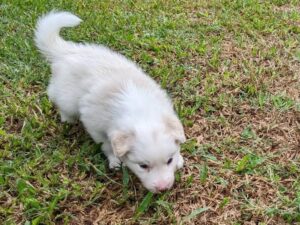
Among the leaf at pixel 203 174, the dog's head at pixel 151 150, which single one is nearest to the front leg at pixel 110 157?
the dog's head at pixel 151 150

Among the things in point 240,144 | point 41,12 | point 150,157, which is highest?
point 150,157

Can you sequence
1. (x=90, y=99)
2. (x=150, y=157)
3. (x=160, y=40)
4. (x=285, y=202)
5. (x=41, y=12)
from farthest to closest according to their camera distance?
(x=41, y=12)
(x=160, y=40)
(x=90, y=99)
(x=285, y=202)
(x=150, y=157)

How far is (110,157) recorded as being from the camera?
3.49 meters

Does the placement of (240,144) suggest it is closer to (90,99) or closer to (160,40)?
(90,99)

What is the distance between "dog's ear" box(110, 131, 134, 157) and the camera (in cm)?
301

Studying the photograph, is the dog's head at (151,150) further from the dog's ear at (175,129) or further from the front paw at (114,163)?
the front paw at (114,163)

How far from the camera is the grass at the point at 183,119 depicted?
320cm

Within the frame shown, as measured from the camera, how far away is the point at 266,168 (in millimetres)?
3570

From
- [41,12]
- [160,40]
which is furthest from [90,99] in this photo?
[41,12]

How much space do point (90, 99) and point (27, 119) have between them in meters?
0.71

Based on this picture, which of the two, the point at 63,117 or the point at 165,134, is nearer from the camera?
the point at 165,134

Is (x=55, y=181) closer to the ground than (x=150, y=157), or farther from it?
closer to the ground

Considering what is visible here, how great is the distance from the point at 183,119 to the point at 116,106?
0.86m

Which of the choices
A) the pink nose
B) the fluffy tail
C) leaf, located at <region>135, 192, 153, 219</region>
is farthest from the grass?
the fluffy tail
